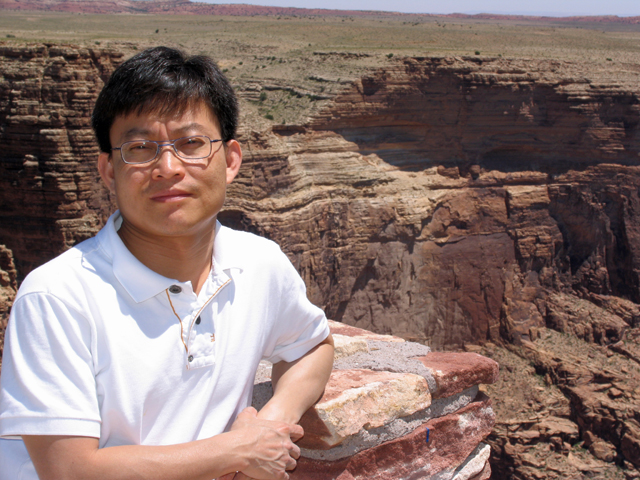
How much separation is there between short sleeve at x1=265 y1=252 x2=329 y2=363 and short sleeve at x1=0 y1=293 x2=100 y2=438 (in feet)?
3.23

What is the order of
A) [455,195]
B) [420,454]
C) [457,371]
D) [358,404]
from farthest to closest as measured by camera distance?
1. [455,195]
2. [457,371]
3. [420,454]
4. [358,404]

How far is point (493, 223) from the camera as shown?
21172 millimetres

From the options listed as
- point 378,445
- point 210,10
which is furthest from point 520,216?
point 210,10

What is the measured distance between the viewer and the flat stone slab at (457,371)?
350 cm

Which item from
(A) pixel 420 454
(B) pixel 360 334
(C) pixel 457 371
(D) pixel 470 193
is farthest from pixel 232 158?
(D) pixel 470 193

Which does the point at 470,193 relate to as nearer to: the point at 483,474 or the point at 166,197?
the point at 483,474

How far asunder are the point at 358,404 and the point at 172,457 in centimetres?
126

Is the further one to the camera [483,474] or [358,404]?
[483,474]

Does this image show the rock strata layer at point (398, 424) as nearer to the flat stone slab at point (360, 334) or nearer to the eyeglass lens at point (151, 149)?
the flat stone slab at point (360, 334)

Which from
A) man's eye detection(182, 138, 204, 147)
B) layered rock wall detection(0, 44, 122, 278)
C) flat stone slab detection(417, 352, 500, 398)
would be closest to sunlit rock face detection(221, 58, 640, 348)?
layered rock wall detection(0, 44, 122, 278)

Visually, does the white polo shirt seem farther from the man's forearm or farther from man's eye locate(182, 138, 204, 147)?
man's eye locate(182, 138, 204, 147)

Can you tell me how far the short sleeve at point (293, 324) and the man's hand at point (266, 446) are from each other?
42 centimetres

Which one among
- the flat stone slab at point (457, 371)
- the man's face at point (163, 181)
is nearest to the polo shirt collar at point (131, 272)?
the man's face at point (163, 181)

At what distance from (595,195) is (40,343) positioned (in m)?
22.6
